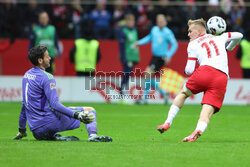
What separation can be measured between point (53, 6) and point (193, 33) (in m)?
11.5

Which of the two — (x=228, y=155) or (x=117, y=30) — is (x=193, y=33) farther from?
(x=117, y=30)

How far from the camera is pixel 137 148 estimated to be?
310 inches

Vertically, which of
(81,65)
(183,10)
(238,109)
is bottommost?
(238,109)

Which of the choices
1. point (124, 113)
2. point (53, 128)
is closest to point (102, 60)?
point (124, 113)

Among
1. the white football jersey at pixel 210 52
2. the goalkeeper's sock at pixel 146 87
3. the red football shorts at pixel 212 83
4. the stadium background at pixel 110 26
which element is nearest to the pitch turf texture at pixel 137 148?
the red football shorts at pixel 212 83

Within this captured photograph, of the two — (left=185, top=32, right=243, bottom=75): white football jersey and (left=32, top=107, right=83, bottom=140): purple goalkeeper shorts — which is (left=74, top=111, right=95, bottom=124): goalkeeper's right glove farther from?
(left=185, top=32, right=243, bottom=75): white football jersey

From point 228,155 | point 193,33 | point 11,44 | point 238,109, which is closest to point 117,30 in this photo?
point 11,44

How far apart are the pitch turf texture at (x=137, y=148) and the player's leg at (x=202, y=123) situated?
0.40ft

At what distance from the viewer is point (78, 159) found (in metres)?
6.88

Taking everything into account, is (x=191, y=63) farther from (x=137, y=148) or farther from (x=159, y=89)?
(x=159, y=89)

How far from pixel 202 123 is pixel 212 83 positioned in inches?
26.9

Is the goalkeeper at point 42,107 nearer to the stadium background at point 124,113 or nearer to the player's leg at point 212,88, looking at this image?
the stadium background at point 124,113

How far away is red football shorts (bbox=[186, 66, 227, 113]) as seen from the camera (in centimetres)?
886

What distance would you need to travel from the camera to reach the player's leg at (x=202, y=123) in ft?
28.1
